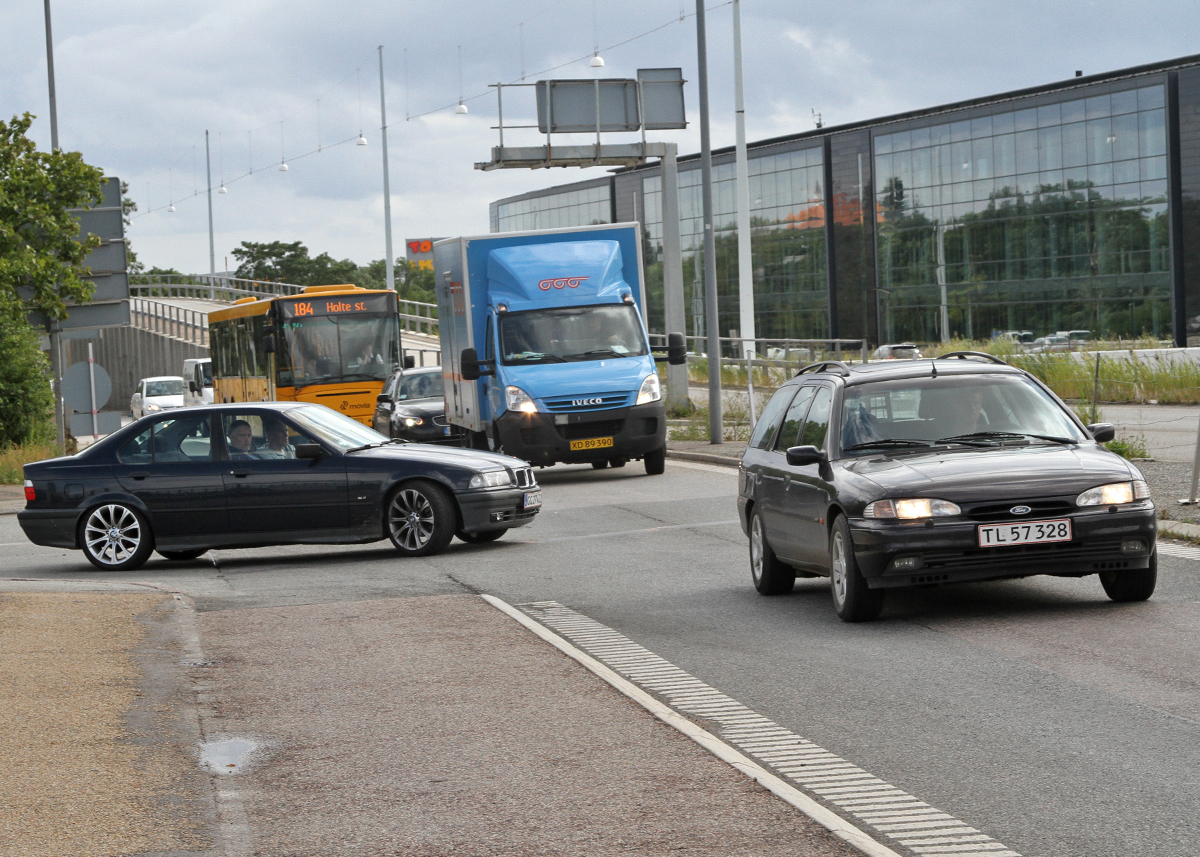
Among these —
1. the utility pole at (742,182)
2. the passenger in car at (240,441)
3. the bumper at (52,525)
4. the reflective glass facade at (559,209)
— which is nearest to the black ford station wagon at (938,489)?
the passenger in car at (240,441)

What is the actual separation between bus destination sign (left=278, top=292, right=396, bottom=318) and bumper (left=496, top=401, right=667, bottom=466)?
11.2 meters

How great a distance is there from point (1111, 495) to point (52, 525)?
31.1 feet

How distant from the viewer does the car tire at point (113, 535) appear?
14.4 meters

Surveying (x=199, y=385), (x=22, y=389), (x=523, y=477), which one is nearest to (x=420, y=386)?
(x=22, y=389)

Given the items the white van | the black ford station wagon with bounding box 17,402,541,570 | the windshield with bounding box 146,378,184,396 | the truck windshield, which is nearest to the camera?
the black ford station wagon with bounding box 17,402,541,570

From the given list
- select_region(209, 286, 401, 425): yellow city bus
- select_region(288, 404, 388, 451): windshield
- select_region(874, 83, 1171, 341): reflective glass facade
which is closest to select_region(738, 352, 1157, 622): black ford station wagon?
select_region(288, 404, 388, 451): windshield

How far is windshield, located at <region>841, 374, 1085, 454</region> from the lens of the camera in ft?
32.4

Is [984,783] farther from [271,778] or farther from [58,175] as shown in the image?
[58,175]

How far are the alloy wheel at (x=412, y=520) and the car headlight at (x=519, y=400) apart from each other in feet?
23.9

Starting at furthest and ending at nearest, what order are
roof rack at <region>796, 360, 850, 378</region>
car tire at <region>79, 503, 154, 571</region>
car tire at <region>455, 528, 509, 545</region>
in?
car tire at <region>455, 528, 509, 545</region>
car tire at <region>79, 503, 154, 571</region>
roof rack at <region>796, 360, 850, 378</region>

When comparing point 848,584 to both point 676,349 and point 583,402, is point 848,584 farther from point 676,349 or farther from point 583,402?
point 676,349

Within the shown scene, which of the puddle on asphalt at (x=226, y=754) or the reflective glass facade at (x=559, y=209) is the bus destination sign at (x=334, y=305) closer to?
the puddle on asphalt at (x=226, y=754)

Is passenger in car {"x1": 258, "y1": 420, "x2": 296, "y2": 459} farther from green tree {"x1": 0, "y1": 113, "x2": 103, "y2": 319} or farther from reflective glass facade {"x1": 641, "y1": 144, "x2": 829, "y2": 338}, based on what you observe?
reflective glass facade {"x1": 641, "y1": 144, "x2": 829, "y2": 338}

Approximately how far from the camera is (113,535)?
14.4 meters
